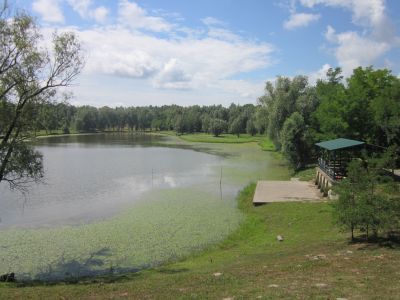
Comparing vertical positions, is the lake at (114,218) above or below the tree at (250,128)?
below

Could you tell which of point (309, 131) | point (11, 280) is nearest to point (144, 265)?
point (11, 280)

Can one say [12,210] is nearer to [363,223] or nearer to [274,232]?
[274,232]

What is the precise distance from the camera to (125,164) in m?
53.7

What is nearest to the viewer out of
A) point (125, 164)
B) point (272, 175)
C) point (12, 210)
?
point (12, 210)

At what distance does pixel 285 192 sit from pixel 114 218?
1292 centimetres

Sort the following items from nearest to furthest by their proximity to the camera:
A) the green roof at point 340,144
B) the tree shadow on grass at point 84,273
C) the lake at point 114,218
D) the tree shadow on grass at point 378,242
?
the tree shadow on grass at point 378,242 → the tree shadow on grass at point 84,273 → the lake at point 114,218 → the green roof at point 340,144

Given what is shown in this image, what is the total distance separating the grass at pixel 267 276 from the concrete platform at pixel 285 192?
26.9ft

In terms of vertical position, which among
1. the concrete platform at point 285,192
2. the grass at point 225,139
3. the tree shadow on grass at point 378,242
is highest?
the grass at point 225,139

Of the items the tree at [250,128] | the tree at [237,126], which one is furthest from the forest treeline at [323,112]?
the tree at [237,126]

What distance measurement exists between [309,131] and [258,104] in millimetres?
22096

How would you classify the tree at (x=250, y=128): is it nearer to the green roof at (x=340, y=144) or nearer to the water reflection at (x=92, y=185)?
the water reflection at (x=92, y=185)

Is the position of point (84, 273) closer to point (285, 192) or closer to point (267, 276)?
point (267, 276)

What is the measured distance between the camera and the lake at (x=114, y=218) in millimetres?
17859

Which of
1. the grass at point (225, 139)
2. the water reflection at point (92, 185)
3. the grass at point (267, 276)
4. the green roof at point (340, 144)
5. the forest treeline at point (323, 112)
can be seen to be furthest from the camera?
the grass at point (225, 139)
